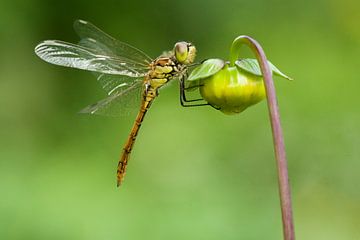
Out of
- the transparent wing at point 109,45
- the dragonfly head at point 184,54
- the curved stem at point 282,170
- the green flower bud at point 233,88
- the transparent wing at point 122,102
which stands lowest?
the curved stem at point 282,170

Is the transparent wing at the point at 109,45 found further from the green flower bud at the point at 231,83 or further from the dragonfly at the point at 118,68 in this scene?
the green flower bud at the point at 231,83

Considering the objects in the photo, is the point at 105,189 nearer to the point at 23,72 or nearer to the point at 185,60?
the point at 185,60

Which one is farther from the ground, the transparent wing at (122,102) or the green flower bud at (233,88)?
the transparent wing at (122,102)

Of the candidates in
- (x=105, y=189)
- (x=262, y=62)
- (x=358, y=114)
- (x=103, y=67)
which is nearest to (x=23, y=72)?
(x=105, y=189)

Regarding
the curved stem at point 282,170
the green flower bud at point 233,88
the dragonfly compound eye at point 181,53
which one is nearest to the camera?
the curved stem at point 282,170

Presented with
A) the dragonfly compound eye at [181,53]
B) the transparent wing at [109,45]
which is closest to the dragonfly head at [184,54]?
the dragonfly compound eye at [181,53]

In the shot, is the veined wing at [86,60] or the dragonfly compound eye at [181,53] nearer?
the dragonfly compound eye at [181,53]

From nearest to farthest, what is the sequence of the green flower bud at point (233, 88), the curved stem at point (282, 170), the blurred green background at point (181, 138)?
the curved stem at point (282, 170) < the green flower bud at point (233, 88) < the blurred green background at point (181, 138)
